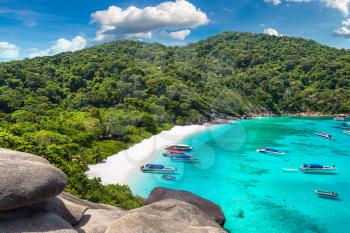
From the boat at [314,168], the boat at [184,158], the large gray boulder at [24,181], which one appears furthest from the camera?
the boat at [184,158]

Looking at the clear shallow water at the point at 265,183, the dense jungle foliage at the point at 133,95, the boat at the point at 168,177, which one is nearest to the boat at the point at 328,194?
the clear shallow water at the point at 265,183

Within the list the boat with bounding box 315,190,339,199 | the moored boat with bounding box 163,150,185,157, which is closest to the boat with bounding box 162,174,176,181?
the moored boat with bounding box 163,150,185,157

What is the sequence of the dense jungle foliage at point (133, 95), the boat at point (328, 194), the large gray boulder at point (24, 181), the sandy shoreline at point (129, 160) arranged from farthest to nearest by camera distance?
1. the dense jungle foliage at point (133, 95)
2. the sandy shoreline at point (129, 160)
3. the boat at point (328, 194)
4. the large gray boulder at point (24, 181)

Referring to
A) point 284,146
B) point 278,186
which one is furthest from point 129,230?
point 284,146

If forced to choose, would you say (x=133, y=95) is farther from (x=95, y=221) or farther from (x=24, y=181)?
(x=24, y=181)

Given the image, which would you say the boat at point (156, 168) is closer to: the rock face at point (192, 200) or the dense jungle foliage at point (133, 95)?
the dense jungle foliage at point (133, 95)

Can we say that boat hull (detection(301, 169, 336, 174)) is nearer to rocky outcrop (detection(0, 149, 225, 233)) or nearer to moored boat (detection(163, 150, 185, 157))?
moored boat (detection(163, 150, 185, 157))
